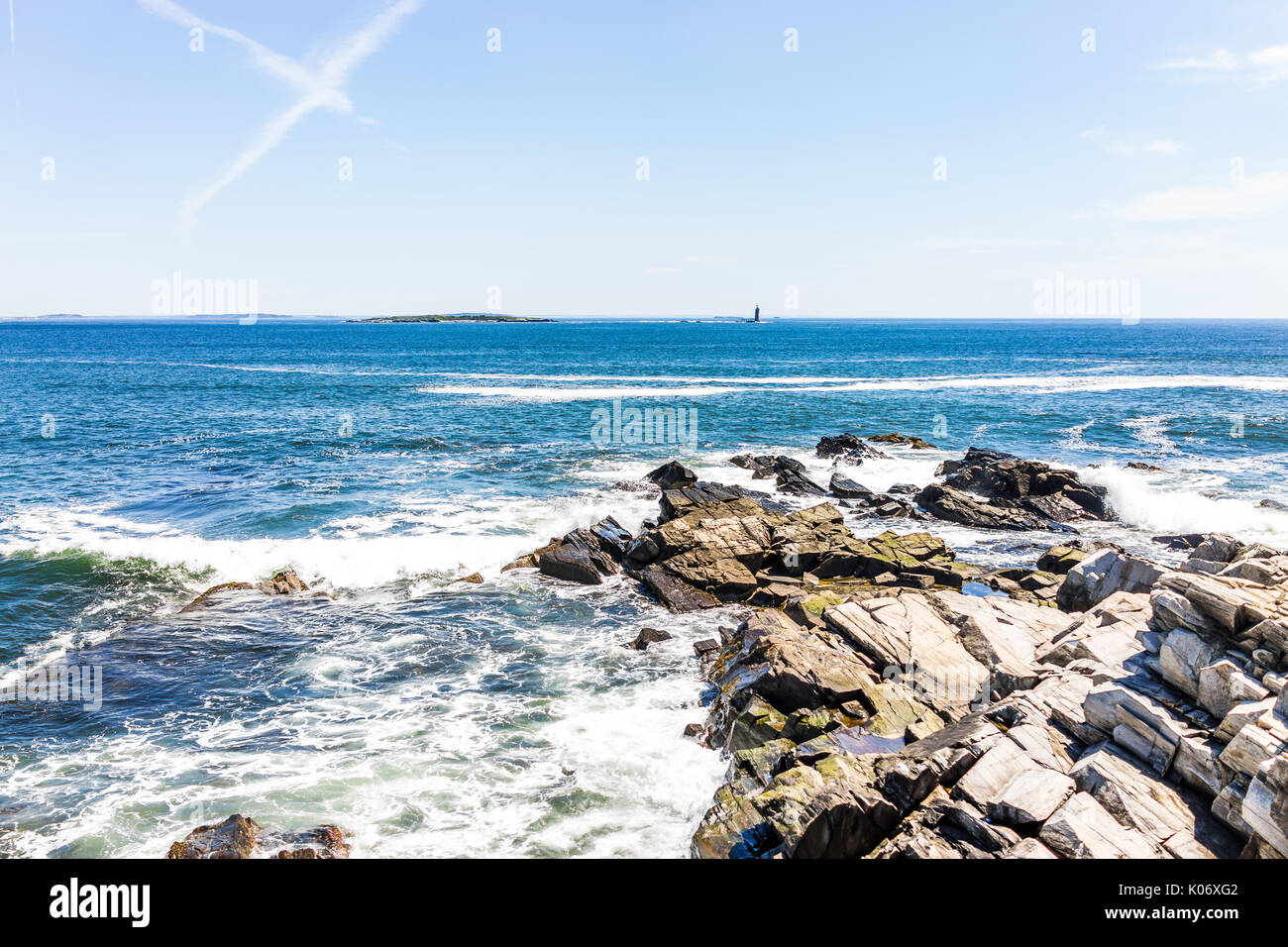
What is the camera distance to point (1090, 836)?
351 inches

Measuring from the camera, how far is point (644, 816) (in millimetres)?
12383

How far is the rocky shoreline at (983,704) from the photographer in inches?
364

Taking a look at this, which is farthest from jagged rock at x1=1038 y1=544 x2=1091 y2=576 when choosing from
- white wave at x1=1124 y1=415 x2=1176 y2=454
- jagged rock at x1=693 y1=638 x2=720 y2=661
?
white wave at x1=1124 y1=415 x2=1176 y2=454

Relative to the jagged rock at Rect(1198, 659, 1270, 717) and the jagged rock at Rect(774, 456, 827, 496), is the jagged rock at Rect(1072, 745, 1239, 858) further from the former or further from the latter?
the jagged rock at Rect(774, 456, 827, 496)

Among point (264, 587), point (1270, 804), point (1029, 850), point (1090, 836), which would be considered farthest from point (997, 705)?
point (264, 587)

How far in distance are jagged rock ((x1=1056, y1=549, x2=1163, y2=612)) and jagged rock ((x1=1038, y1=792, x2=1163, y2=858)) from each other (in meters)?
10.8

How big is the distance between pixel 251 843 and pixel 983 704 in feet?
41.8

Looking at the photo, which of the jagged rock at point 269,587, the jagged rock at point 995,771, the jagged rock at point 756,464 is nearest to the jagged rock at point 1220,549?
the jagged rock at point 995,771

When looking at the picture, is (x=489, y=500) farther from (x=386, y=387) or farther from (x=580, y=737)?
(x=386, y=387)

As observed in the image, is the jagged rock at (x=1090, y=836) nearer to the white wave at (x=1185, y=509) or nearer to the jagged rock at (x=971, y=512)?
the jagged rock at (x=971, y=512)

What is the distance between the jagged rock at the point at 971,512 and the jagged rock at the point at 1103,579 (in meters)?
10.4

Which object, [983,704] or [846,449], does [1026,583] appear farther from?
[846,449]

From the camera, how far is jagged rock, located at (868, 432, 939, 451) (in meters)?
47.6
